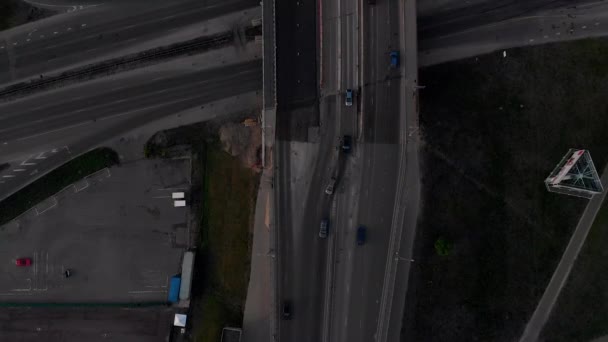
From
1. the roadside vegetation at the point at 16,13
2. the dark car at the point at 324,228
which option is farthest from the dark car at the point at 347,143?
the roadside vegetation at the point at 16,13

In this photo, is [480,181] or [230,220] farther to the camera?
[230,220]

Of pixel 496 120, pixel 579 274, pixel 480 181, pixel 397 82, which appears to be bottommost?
pixel 579 274

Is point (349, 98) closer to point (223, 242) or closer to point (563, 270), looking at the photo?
point (223, 242)

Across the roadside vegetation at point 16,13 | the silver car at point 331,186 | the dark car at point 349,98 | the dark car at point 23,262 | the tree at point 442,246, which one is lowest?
the dark car at point 23,262

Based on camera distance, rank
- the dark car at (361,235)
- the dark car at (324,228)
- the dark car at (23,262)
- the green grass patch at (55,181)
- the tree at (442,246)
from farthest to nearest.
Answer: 1. the green grass patch at (55,181)
2. the dark car at (23,262)
3. the dark car at (324,228)
4. the dark car at (361,235)
5. the tree at (442,246)

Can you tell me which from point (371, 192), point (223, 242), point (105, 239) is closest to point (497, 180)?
point (371, 192)

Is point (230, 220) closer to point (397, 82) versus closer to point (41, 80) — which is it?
point (397, 82)

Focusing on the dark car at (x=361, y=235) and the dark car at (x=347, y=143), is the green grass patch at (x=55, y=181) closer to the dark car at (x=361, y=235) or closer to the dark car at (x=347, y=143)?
the dark car at (x=347, y=143)

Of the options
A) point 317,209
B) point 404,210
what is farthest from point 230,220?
point 404,210
